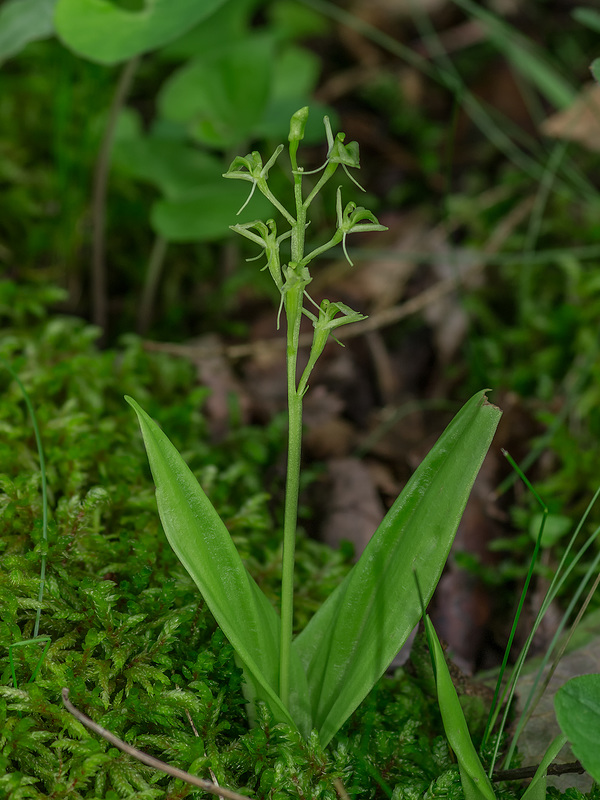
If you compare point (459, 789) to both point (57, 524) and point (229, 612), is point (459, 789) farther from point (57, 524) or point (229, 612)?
point (57, 524)

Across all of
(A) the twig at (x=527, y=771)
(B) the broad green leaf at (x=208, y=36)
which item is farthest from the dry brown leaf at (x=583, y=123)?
(A) the twig at (x=527, y=771)

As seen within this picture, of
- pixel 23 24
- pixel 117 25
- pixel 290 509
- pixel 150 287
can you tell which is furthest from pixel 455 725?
pixel 23 24

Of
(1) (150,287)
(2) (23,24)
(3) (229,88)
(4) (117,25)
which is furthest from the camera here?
(1) (150,287)

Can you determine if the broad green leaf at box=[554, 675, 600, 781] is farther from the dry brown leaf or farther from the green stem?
the dry brown leaf

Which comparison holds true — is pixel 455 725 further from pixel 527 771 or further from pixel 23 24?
pixel 23 24

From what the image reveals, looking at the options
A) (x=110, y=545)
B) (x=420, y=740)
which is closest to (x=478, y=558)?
(x=420, y=740)

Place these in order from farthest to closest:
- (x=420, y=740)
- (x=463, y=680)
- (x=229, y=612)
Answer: (x=463, y=680), (x=420, y=740), (x=229, y=612)
